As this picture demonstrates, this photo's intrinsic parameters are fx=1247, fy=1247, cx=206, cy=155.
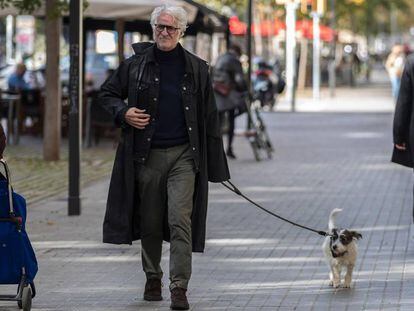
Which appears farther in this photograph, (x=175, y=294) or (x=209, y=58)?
(x=209, y=58)

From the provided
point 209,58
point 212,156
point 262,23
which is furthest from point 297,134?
point 262,23

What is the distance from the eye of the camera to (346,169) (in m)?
17.3

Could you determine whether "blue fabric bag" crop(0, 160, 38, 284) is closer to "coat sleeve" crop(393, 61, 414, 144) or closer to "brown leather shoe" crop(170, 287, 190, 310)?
"brown leather shoe" crop(170, 287, 190, 310)

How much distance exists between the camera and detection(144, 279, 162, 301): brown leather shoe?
25.4 feet

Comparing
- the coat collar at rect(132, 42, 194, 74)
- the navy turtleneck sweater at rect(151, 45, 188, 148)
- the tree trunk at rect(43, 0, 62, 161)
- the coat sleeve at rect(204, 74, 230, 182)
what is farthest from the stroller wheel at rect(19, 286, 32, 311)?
the tree trunk at rect(43, 0, 62, 161)

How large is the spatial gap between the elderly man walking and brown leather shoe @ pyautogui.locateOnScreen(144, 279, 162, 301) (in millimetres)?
321

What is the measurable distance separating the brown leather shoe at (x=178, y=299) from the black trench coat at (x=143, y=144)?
288mm

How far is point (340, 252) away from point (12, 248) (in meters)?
2.25

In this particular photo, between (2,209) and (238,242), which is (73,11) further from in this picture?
(2,209)

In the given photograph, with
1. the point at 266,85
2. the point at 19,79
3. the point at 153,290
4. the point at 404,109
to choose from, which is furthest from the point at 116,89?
the point at 266,85

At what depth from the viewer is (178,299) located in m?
7.39

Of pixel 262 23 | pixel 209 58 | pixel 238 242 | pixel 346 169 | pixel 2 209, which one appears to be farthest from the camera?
pixel 262 23

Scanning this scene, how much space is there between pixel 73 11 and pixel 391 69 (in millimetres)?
21770

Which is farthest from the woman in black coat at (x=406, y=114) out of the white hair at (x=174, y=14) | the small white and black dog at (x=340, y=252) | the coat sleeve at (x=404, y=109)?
→ the white hair at (x=174, y=14)
